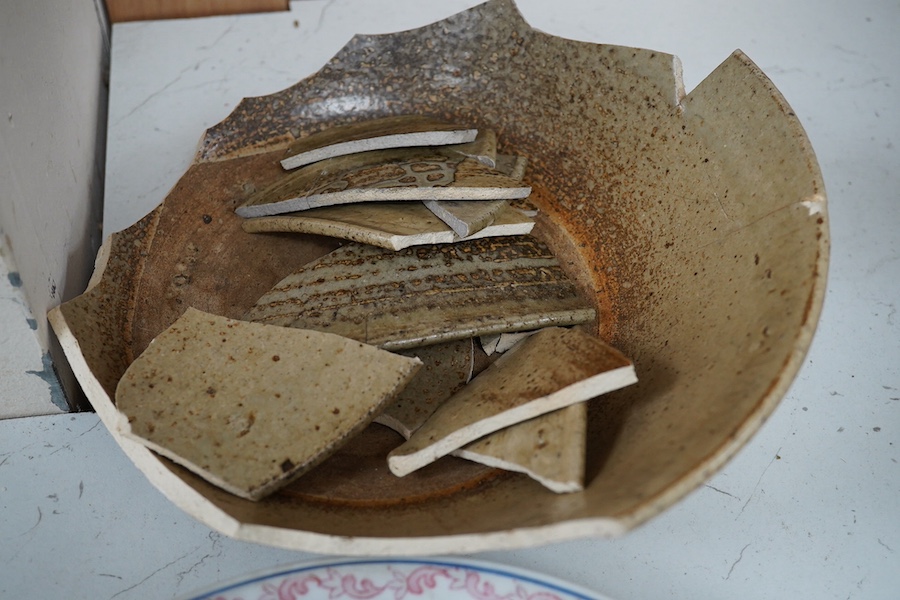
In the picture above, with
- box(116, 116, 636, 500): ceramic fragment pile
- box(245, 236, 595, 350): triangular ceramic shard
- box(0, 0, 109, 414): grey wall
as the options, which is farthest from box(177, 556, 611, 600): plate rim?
box(0, 0, 109, 414): grey wall

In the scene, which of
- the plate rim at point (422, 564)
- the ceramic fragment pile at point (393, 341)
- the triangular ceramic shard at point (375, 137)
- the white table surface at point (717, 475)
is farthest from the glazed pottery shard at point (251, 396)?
the triangular ceramic shard at point (375, 137)

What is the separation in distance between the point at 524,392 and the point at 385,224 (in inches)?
17.2

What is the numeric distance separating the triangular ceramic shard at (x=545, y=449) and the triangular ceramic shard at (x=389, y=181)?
1.56 feet

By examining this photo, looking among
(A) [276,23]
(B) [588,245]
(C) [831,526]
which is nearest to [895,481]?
(C) [831,526]

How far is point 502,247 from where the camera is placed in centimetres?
150

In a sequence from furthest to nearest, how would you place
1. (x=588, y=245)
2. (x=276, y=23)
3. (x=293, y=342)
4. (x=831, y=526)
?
1. (x=276, y=23)
2. (x=588, y=245)
3. (x=831, y=526)
4. (x=293, y=342)

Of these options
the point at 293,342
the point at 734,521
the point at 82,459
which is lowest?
the point at 82,459

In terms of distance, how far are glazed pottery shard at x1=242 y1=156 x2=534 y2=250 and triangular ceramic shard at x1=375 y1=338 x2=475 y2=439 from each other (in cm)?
19

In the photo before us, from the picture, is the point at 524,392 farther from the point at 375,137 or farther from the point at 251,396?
the point at 375,137

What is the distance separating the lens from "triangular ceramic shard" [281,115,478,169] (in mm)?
1566

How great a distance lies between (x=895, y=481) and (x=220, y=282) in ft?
4.07

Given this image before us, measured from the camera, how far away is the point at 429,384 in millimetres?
1342

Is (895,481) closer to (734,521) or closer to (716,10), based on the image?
(734,521)

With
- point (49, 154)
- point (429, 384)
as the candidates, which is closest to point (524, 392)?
point (429, 384)
